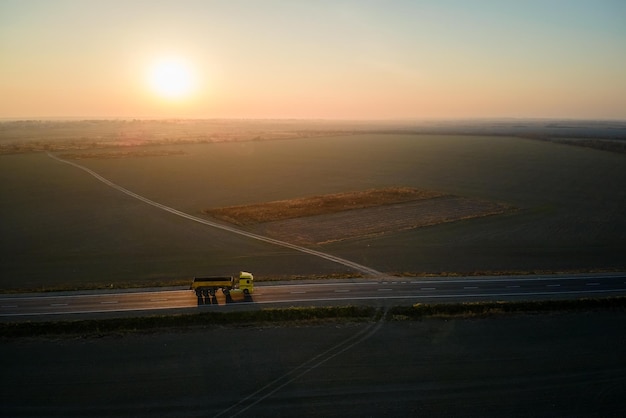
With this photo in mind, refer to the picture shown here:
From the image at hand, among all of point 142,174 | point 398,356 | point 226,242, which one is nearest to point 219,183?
point 142,174

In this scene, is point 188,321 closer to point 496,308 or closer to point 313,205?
point 496,308

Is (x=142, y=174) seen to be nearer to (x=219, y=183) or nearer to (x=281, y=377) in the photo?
(x=219, y=183)

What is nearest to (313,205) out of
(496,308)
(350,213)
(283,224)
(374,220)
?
(350,213)

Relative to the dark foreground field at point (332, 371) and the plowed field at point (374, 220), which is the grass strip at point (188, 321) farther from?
the plowed field at point (374, 220)

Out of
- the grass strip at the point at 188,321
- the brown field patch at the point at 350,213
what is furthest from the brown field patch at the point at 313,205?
the grass strip at the point at 188,321

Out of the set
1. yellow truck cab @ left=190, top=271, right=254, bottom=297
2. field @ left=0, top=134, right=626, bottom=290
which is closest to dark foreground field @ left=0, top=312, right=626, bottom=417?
yellow truck cab @ left=190, top=271, right=254, bottom=297

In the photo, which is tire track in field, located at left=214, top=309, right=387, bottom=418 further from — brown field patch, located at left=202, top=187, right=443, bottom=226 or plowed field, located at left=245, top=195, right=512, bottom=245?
brown field patch, located at left=202, top=187, right=443, bottom=226
